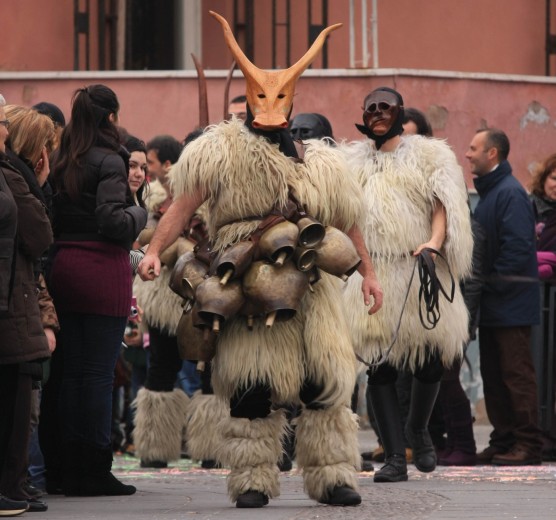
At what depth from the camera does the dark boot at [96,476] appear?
30.7 feet

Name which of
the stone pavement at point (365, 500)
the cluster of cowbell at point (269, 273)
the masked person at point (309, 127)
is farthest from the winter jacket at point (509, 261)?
the cluster of cowbell at point (269, 273)

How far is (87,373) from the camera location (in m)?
9.31

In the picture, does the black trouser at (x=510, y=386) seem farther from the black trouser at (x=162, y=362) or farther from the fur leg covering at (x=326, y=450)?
the fur leg covering at (x=326, y=450)

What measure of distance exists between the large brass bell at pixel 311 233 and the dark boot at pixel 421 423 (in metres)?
2.21

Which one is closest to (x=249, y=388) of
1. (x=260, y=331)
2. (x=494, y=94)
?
(x=260, y=331)

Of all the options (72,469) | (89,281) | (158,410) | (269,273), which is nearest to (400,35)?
(158,410)

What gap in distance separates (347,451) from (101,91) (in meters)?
2.22

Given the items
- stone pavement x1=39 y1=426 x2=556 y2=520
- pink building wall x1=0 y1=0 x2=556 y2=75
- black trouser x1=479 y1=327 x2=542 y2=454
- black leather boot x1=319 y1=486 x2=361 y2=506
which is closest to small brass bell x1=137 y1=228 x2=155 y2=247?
stone pavement x1=39 y1=426 x2=556 y2=520

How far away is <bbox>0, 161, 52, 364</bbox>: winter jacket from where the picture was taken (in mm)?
8203

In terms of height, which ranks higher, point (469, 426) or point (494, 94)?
point (494, 94)

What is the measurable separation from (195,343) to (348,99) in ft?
23.3

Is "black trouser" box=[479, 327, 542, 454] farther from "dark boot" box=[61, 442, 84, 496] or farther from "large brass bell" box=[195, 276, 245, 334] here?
"large brass bell" box=[195, 276, 245, 334]

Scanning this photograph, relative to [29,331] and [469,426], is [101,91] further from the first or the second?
[469,426]

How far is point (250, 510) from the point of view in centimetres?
850
